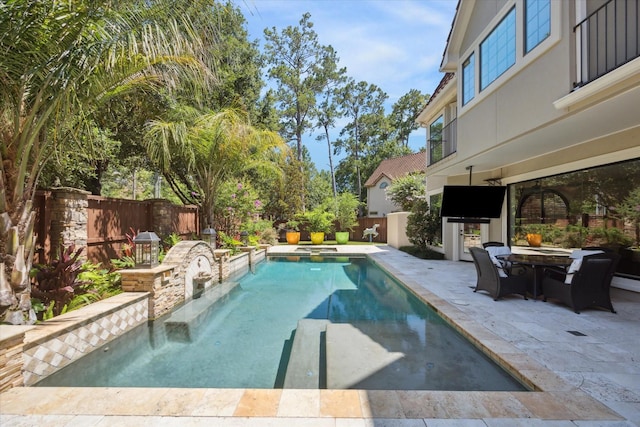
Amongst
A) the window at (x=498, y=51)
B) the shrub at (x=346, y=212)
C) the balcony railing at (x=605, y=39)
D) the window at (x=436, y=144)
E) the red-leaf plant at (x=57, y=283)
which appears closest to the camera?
the balcony railing at (x=605, y=39)

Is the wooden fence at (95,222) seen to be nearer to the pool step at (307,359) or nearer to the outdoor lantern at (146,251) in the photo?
the outdoor lantern at (146,251)

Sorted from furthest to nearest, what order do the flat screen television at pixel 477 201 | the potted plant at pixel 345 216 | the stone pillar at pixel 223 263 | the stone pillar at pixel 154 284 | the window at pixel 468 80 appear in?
1. the potted plant at pixel 345 216
2. the flat screen television at pixel 477 201
3. the stone pillar at pixel 223 263
4. the window at pixel 468 80
5. the stone pillar at pixel 154 284

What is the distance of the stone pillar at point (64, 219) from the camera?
639cm

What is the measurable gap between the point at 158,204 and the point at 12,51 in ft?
22.0

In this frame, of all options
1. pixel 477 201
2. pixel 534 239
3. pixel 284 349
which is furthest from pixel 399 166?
pixel 284 349

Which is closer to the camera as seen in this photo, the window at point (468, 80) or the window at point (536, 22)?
the window at point (536, 22)

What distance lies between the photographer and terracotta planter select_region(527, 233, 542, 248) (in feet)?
32.9

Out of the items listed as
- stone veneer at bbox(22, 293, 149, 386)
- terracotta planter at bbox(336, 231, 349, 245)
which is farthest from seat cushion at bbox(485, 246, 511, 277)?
terracotta planter at bbox(336, 231, 349, 245)

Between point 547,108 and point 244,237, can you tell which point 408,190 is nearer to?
point 244,237

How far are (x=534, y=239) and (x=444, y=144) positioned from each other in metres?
4.50

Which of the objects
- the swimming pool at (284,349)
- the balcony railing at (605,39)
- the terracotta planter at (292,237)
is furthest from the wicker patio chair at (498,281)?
the terracotta planter at (292,237)

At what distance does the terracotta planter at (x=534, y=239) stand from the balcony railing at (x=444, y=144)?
367 cm

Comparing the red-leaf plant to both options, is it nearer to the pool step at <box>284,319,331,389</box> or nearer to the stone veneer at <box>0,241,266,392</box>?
the stone veneer at <box>0,241,266,392</box>

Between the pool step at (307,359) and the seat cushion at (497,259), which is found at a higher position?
the seat cushion at (497,259)
